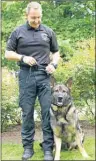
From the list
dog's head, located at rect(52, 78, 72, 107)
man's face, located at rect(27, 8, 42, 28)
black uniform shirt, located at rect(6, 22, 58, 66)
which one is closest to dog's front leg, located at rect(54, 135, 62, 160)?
dog's head, located at rect(52, 78, 72, 107)

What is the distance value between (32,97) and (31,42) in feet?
2.44

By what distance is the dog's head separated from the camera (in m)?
5.55

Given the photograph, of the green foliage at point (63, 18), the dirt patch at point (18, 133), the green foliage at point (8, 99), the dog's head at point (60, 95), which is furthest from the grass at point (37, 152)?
the green foliage at point (63, 18)

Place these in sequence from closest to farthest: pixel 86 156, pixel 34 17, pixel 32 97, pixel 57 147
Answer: pixel 34 17 → pixel 32 97 → pixel 57 147 → pixel 86 156

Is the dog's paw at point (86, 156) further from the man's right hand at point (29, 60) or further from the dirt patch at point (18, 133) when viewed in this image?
the dirt patch at point (18, 133)

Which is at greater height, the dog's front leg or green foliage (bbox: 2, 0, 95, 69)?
green foliage (bbox: 2, 0, 95, 69)

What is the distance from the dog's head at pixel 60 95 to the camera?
5.55m

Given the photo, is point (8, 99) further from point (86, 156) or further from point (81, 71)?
point (86, 156)

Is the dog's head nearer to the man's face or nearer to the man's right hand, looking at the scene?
the man's right hand

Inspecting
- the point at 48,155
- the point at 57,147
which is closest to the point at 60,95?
the point at 57,147

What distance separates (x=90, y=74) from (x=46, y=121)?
10.4 feet

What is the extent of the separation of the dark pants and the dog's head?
0.24ft

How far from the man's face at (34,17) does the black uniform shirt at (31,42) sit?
2.6 inches

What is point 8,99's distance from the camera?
339 inches
